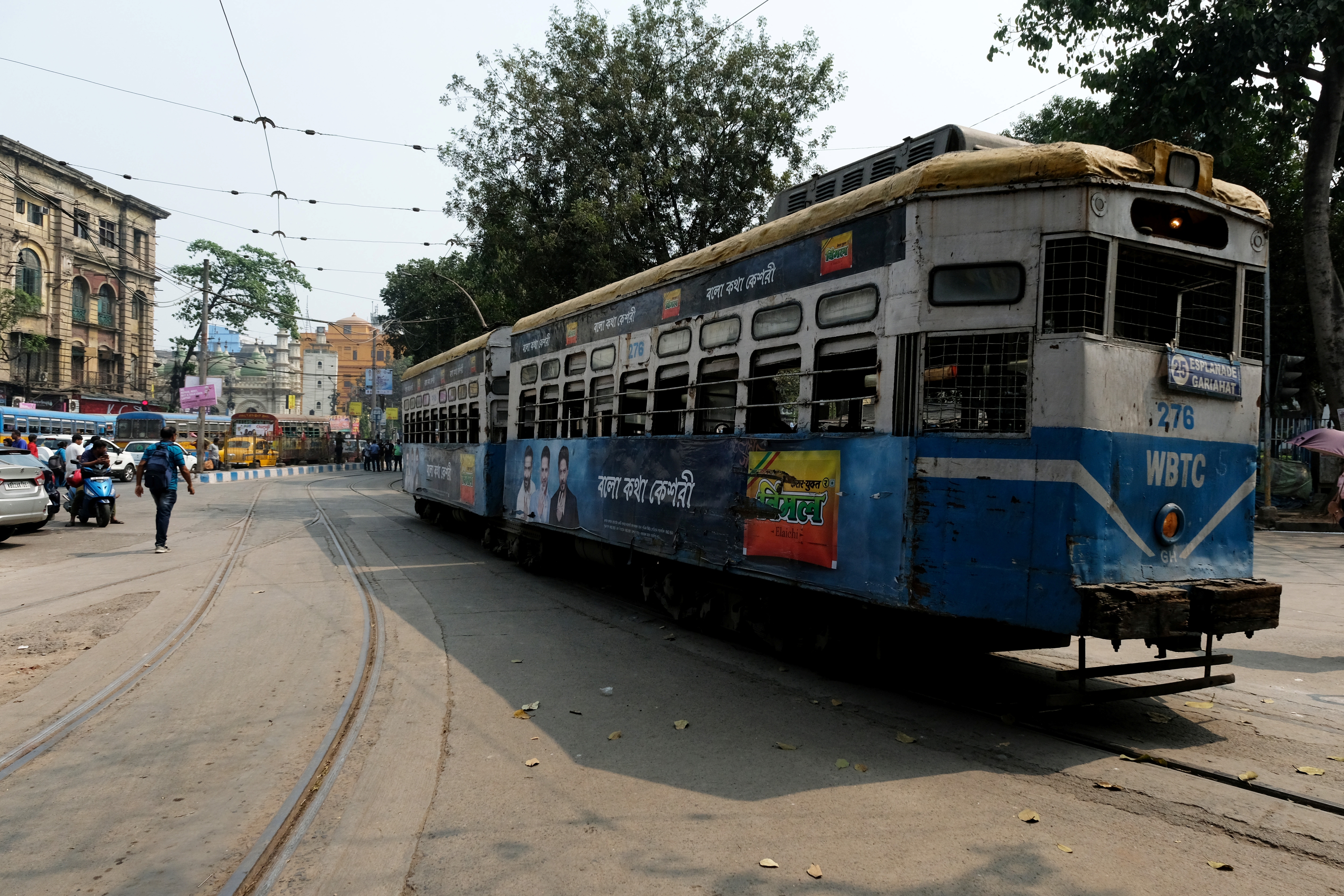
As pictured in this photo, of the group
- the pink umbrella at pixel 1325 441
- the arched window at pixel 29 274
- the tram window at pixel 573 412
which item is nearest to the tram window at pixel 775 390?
the tram window at pixel 573 412

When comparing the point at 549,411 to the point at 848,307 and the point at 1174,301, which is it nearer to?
the point at 848,307

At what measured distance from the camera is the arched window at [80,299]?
170 ft

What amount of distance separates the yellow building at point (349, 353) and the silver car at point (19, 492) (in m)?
98.7

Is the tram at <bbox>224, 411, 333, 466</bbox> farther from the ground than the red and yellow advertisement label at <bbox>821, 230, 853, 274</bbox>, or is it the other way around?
the red and yellow advertisement label at <bbox>821, 230, 853, 274</bbox>

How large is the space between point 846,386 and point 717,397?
5.47 ft

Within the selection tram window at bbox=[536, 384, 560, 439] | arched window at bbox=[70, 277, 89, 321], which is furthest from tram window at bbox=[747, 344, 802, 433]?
arched window at bbox=[70, 277, 89, 321]

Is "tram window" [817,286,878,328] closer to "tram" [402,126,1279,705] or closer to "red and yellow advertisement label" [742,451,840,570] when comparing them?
"tram" [402,126,1279,705]

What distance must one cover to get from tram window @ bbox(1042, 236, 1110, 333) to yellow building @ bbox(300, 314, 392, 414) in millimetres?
111809

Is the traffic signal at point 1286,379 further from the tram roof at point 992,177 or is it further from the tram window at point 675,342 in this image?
the tram window at point 675,342

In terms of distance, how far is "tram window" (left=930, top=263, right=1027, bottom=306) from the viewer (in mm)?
5027

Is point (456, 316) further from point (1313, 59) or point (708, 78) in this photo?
point (1313, 59)

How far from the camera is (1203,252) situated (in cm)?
530

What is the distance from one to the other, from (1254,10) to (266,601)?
1764 centimetres

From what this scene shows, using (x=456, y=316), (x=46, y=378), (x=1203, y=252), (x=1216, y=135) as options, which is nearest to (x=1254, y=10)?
(x=1216, y=135)
